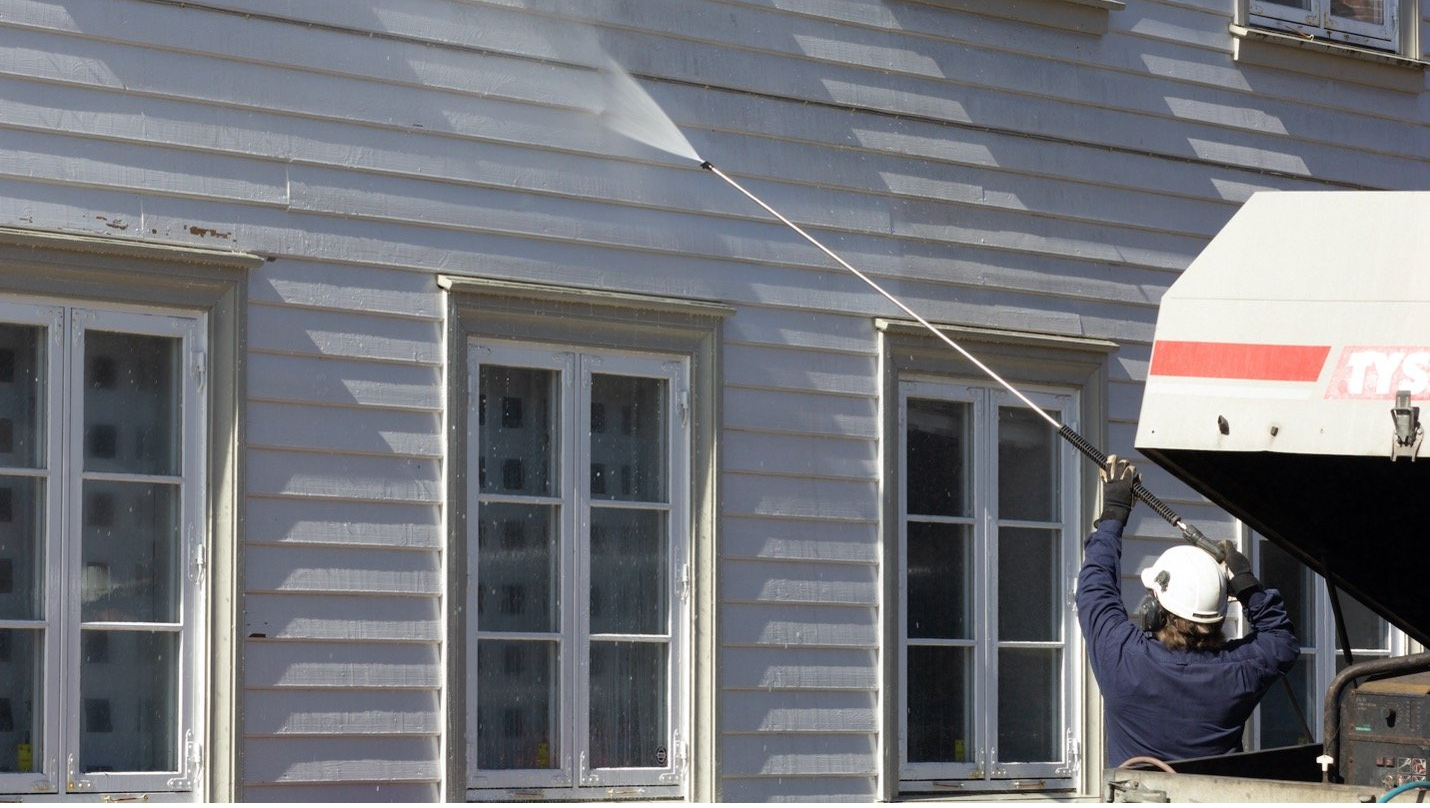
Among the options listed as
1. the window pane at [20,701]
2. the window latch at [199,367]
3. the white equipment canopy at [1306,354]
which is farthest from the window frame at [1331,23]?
the window pane at [20,701]

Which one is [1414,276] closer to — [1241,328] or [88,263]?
[1241,328]

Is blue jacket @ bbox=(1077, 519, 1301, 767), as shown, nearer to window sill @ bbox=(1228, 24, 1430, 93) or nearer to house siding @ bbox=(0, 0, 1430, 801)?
house siding @ bbox=(0, 0, 1430, 801)

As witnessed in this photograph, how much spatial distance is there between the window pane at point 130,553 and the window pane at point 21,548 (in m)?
0.16

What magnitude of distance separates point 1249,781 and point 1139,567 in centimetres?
519

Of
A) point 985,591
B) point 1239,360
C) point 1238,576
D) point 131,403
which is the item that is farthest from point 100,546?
point 985,591

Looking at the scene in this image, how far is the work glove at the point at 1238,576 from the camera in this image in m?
6.65

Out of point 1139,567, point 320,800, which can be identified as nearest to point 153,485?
point 320,800

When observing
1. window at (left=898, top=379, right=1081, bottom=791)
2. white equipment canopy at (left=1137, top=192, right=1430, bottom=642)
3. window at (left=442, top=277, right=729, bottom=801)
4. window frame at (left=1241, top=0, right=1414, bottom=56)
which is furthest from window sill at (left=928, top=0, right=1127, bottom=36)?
white equipment canopy at (left=1137, top=192, right=1430, bottom=642)

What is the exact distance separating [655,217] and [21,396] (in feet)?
9.09

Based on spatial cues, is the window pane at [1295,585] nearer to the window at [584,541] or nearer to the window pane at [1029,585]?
the window pane at [1029,585]

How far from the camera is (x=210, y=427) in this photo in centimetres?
757

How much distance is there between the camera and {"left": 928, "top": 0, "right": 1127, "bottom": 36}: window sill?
9875 millimetres

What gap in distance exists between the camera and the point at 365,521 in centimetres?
790

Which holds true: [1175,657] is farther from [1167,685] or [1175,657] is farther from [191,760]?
[191,760]
